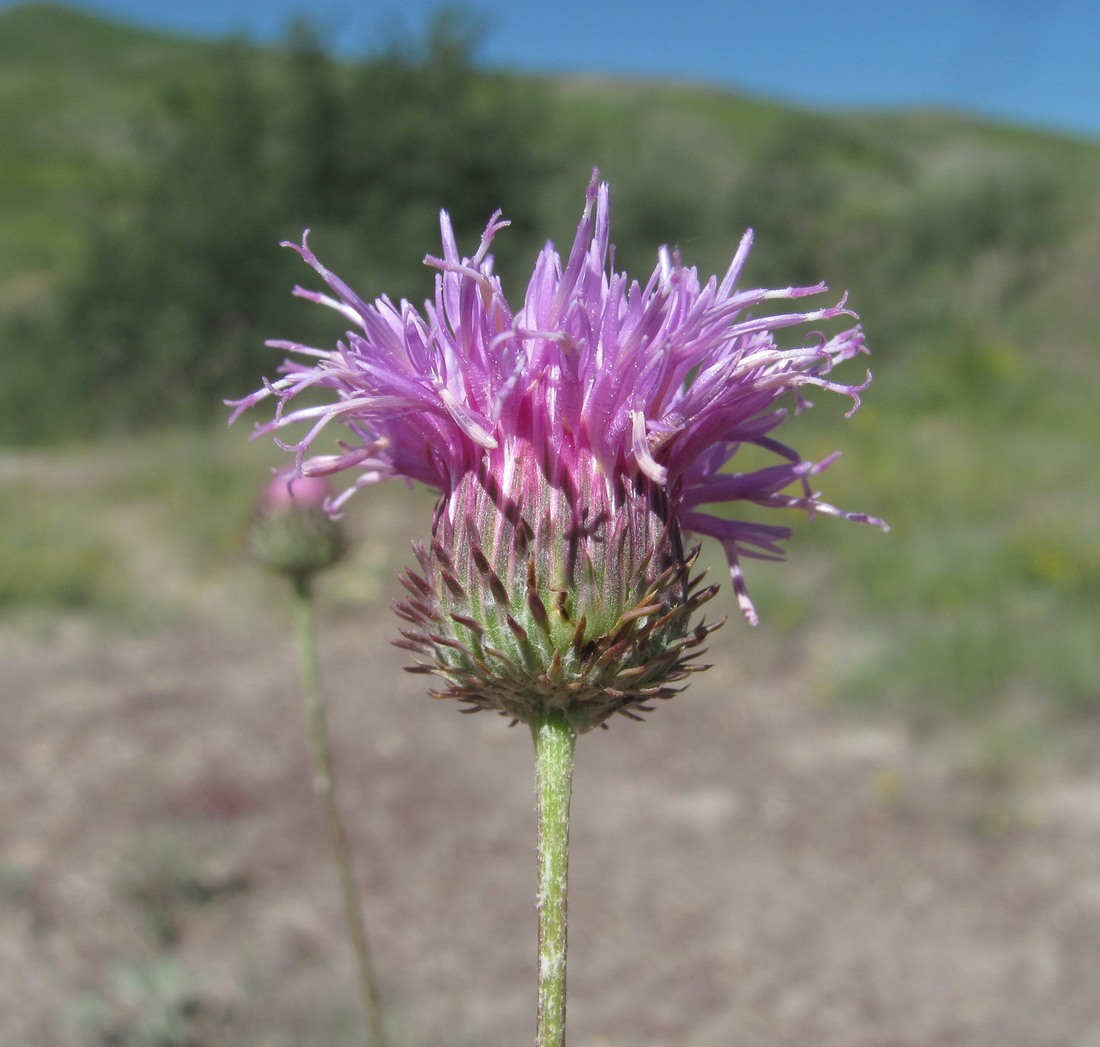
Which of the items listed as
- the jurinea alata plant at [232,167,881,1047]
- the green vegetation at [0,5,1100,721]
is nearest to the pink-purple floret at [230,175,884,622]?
the jurinea alata plant at [232,167,881,1047]

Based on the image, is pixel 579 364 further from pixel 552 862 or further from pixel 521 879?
pixel 521 879

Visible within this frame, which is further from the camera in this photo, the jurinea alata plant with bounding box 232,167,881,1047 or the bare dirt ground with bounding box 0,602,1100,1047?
the bare dirt ground with bounding box 0,602,1100,1047

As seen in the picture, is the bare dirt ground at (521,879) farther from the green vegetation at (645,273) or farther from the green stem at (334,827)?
the green stem at (334,827)

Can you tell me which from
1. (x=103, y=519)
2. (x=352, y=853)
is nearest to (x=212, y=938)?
(x=352, y=853)

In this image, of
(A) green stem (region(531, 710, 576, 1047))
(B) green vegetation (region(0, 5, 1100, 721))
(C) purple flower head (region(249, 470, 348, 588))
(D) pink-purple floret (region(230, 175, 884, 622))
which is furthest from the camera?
(B) green vegetation (region(0, 5, 1100, 721))

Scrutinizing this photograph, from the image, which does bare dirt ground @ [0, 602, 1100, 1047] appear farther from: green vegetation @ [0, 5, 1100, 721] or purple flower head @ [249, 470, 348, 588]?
purple flower head @ [249, 470, 348, 588]

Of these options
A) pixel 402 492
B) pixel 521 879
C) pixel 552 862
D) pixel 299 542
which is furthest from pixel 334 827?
pixel 402 492
